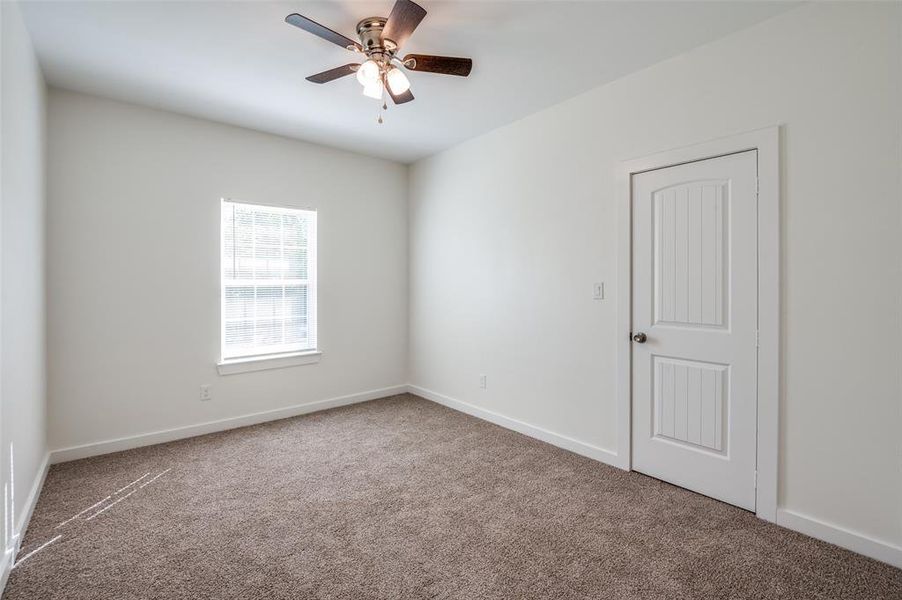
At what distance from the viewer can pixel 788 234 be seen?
2.26 meters

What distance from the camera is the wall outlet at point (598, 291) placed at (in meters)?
3.11

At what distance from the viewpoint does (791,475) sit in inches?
89.6

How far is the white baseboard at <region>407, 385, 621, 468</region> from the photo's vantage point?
3.13m

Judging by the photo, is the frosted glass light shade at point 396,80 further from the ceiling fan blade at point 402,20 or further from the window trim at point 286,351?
the window trim at point 286,351

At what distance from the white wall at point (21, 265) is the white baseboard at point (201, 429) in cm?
28

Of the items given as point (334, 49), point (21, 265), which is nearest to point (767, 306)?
point (334, 49)

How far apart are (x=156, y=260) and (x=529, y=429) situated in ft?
11.0

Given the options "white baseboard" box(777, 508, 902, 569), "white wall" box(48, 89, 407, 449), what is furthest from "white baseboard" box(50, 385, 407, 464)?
"white baseboard" box(777, 508, 902, 569)

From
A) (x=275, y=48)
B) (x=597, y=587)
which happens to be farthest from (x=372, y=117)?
(x=597, y=587)

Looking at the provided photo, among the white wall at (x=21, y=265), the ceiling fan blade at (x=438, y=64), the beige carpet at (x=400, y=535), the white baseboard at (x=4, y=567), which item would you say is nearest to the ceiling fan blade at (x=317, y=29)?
the ceiling fan blade at (x=438, y=64)

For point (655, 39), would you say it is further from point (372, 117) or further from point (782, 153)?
point (372, 117)

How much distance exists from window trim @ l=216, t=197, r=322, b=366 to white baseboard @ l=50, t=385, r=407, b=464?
1.42 feet

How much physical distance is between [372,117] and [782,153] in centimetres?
284

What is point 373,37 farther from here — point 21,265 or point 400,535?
point 400,535
